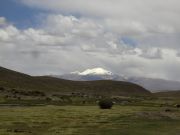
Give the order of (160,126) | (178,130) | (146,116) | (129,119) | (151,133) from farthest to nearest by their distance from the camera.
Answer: (146,116)
(129,119)
(160,126)
(178,130)
(151,133)

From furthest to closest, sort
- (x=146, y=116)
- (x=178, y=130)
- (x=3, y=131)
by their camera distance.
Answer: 1. (x=146, y=116)
2. (x=178, y=130)
3. (x=3, y=131)

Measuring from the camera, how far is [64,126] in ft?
176

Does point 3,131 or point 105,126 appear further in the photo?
point 105,126

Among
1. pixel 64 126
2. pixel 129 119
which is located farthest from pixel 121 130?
pixel 129 119

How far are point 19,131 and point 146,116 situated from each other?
3057 centimetres

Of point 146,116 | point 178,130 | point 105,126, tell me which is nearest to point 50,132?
point 105,126

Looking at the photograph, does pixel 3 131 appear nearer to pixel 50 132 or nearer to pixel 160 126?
pixel 50 132

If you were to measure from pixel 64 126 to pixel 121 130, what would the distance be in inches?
284

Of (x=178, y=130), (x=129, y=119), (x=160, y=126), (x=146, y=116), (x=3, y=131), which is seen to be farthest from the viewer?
(x=146, y=116)

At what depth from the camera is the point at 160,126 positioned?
2279 inches

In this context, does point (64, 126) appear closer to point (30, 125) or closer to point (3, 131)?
point (30, 125)

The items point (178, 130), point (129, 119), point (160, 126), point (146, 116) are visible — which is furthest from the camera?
point (146, 116)

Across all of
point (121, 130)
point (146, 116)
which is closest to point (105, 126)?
point (121, 130)

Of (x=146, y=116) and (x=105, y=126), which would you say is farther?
(x=146, y=116)
